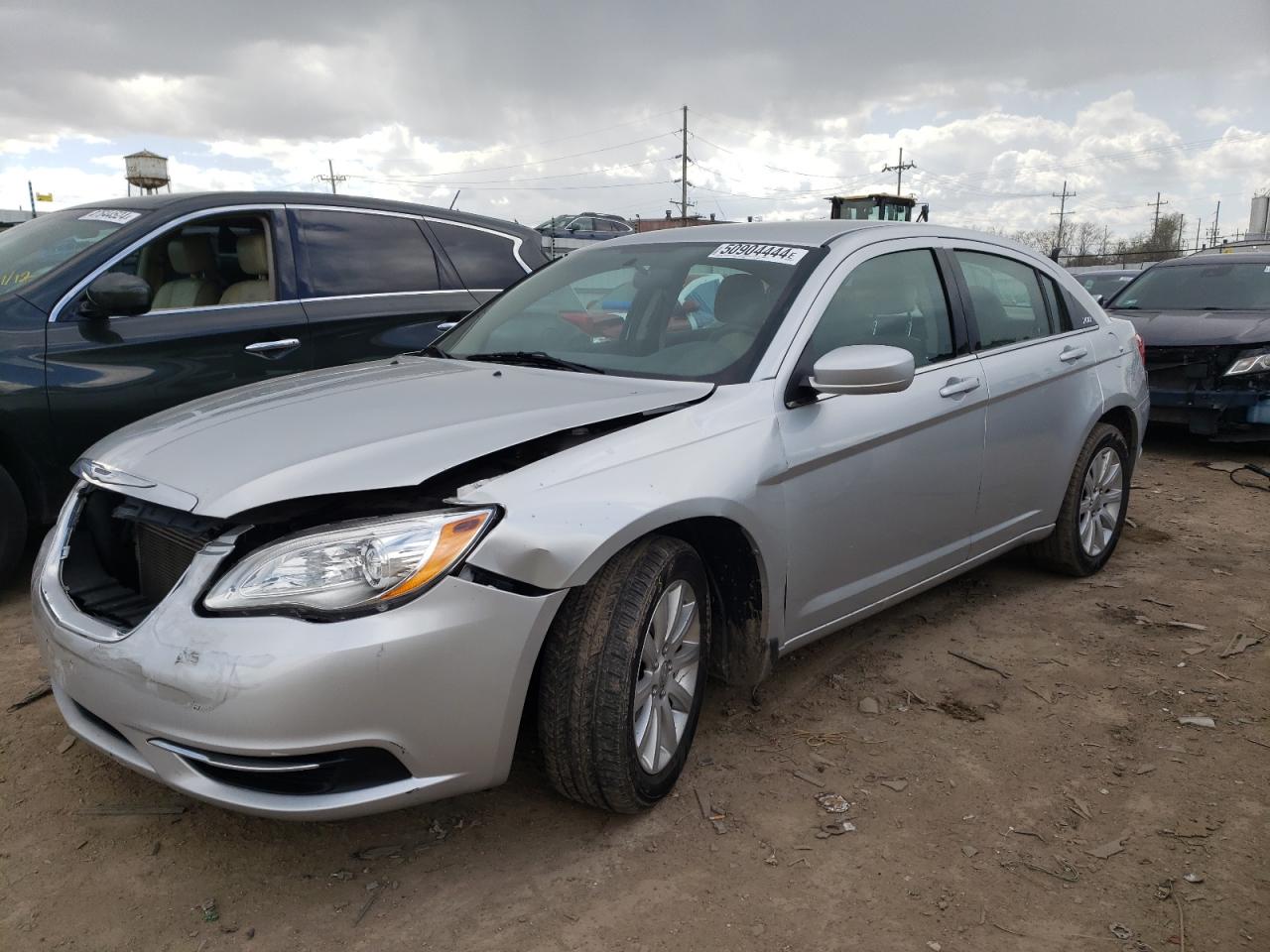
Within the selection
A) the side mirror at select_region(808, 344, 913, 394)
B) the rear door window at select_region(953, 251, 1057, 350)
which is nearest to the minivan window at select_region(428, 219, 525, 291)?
the rear door window at select_region(953, 251, 1057, 350)

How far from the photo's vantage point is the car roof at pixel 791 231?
349 cm

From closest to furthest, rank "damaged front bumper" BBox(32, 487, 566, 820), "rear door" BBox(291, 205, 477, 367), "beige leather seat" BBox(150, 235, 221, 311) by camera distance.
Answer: "damaged front bumper" BBox(32, 487, 566, 820) → "beige leather seat" BBox(150, 235, 221, 311) → "rear door" BBox(291, 205, 477, 367)

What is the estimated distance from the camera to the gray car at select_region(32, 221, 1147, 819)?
2150mm

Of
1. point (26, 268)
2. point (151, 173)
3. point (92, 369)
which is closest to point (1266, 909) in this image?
point (92, 369)

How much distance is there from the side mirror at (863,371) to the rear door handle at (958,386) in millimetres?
691

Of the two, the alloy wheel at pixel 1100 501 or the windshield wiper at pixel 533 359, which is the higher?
the windshield wiper at pixel 533 359

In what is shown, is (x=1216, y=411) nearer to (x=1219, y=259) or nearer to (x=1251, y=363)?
(x=1251, y=363)

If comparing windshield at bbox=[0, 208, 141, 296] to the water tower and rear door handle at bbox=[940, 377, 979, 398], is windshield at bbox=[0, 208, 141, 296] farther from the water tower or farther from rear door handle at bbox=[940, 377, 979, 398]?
the water tower

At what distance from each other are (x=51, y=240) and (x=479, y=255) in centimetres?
209

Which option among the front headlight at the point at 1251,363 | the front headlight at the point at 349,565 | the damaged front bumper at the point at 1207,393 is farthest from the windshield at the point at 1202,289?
the front headlight at the point at 349,565

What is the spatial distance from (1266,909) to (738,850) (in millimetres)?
1249

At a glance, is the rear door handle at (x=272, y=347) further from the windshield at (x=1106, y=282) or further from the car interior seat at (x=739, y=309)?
the windshield at (x=1106, y=282)

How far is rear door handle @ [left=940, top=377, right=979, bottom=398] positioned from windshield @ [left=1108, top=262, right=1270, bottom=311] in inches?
228

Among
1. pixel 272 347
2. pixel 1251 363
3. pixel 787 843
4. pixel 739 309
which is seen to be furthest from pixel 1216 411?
pixel 272 347
